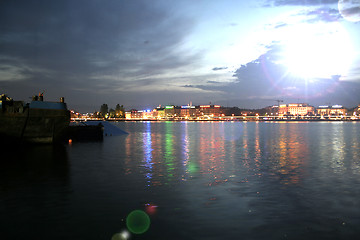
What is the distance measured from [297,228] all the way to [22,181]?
1530 cm

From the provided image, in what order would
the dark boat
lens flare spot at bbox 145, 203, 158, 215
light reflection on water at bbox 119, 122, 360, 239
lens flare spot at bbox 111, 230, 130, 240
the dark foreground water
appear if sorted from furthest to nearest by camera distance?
the dark boat, lens flare spot at bbox 145, 203, 158, 215, light reflection on water at bbox 119, 122, 360, 239, the dark foreground water, lens flare spot at bbox 111, 230, 130, 240

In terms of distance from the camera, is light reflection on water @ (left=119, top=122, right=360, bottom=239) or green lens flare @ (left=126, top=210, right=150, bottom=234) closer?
green lens flare @ (left=126, top=210, right=150, bottom=234)

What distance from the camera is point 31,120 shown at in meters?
39.3

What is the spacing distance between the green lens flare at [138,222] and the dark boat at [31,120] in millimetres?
32043

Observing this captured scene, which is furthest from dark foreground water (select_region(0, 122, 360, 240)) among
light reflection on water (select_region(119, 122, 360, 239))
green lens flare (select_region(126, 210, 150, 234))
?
green lens flare (select_region(126, 210, 150, 234))

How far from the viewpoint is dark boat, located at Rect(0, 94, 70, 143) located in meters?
38.5

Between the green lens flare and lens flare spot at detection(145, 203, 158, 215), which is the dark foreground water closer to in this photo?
lens flare spot at detection(145, 203, 158, 215)

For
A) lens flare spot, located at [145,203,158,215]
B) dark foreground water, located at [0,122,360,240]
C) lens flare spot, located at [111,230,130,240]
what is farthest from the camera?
lens flare spot, located at [145,203,158,215]

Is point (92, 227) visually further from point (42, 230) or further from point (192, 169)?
point (192, 169)

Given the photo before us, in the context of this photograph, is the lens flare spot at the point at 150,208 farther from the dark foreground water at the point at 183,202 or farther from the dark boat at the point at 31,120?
the dark boat at the point at 31,120

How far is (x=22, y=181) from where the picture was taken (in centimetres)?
1842

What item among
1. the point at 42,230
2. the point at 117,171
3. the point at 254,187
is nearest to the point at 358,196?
the point at 254,187

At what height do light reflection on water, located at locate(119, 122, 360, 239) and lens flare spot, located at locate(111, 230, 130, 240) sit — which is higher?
lens flare spot, located at locate(111, 230, 130, 240)

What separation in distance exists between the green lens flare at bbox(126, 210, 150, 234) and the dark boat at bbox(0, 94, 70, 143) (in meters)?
32.0
